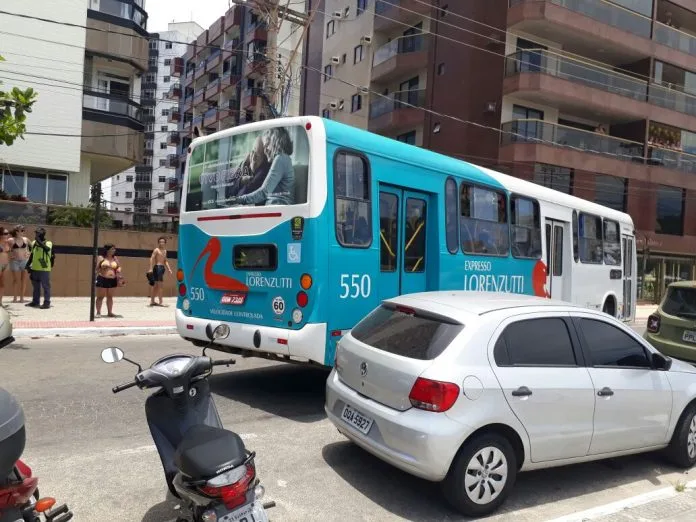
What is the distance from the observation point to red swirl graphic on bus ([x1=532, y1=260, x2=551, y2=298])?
983 cm

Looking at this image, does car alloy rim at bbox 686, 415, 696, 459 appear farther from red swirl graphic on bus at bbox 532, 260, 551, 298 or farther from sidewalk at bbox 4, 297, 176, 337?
sidewalk at bbox 4, 297, 176, 337

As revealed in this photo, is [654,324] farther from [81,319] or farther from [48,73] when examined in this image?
[48,73]

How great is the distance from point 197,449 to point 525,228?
7969 mm

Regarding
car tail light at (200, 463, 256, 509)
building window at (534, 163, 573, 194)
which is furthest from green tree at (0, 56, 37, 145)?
building window at (534, 163, 573, 194)

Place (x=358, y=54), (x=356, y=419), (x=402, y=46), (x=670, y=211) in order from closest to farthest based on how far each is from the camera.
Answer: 1. (x=356, y=419)
2. (x=402, y=46)
3. (x=670, y=211)
4. (x=358, y=54)

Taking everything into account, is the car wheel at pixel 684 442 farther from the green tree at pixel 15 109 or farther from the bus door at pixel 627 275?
the green tree at pixel 15 109

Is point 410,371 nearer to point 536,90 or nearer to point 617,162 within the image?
point 536,90

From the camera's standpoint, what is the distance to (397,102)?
1243 inches

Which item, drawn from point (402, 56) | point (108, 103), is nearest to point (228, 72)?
point (402, 56)

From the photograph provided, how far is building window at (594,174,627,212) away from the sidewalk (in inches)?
905

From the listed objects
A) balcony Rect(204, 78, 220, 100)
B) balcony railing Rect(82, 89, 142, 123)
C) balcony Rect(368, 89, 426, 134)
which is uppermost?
balcony Rect(204, 78, 220, 100)

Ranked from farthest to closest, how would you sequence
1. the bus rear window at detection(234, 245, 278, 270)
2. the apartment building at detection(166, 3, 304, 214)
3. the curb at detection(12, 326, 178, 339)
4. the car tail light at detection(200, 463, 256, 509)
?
the apartment building at detection(166, 3, 304, 214), the curb at detection(12, 326, 178, 339), the bus rear window at detection(234, 245, 278, 270), the car tail light at detection(200, 463, 256, 509)

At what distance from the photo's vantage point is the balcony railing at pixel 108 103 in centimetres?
2272

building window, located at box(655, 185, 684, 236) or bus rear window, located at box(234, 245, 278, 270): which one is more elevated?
building window, located at box(655, 185, 684, 236)
